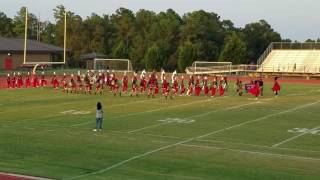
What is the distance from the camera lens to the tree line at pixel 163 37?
2874 inches

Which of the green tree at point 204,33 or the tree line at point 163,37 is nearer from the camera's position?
the tree line at point 163,37

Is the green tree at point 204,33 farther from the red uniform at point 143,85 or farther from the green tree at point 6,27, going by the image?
the red uniform at point 143,85

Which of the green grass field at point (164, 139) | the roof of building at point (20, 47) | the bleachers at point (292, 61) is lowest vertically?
the green grass field at point (164, 139)

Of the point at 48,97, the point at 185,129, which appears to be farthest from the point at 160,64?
Result: the point at 185,129

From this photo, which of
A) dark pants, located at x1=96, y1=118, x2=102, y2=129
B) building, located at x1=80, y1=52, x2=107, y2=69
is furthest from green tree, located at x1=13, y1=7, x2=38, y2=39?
dark pants, located at x1=96, y1=118, x2=102, y2=129

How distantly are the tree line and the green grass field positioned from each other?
40.0 meters

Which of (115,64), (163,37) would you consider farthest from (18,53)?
(163,37)

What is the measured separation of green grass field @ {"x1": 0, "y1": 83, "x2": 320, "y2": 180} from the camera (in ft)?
49.8

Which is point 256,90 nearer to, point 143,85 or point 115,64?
point 143,85

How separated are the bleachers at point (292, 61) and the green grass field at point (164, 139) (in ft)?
99.1

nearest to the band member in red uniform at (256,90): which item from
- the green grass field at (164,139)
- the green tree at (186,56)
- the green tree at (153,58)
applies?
the green grass field at (164,139)

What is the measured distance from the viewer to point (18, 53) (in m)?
68.9

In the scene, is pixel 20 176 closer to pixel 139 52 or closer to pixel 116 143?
pixel 116 143

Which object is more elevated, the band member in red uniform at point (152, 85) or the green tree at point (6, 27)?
the green tree at point (6, 27)
